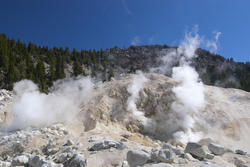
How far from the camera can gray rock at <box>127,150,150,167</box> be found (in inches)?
158

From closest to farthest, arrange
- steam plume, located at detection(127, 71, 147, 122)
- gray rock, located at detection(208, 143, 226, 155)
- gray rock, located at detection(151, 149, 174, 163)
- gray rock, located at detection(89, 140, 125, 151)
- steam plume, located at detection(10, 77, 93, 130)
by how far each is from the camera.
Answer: gray rock, located at detection(151, 149, 174, 163) < gray rock, located at detection(89, 140, 125, 151) < gray rock, located at detection(208, 143, 226, 155) < steam plume, located at detection(10, 77, 93, 130) < steam plume, located at detection(127, 71, 147, 122)

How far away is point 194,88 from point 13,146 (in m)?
10.5

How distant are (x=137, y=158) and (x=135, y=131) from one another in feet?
21.4

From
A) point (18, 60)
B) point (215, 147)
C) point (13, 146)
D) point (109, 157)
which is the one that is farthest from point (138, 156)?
point (18, 60)

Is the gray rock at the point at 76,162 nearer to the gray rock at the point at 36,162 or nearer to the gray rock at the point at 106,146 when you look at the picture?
the gray rock at the point at 36,162

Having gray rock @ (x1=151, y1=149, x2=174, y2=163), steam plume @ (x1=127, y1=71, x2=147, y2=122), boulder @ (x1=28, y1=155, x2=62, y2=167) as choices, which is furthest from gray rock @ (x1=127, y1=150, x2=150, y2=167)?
steam plume @ (x1=127, y1=71, x2=147, y2=122)

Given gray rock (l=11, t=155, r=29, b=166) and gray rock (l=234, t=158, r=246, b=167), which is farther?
gray rock (l=11, t=155, r=29, b=166)

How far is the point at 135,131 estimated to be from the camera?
412 inches

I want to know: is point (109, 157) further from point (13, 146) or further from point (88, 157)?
point (13, 146)

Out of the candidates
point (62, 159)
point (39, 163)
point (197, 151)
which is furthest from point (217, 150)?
point (39, 163)

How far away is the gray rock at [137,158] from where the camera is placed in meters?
4.02

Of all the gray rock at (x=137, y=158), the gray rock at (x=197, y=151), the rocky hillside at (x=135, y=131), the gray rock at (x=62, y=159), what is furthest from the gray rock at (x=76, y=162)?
the gray rock at (x=197, y=151)

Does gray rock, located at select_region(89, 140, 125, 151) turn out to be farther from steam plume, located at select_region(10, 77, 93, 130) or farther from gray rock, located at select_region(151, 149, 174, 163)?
steam plume, located at select_region(10, 77, 93, 130)

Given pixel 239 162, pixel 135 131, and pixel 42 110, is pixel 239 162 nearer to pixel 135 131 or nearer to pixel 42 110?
pixel 135 131
